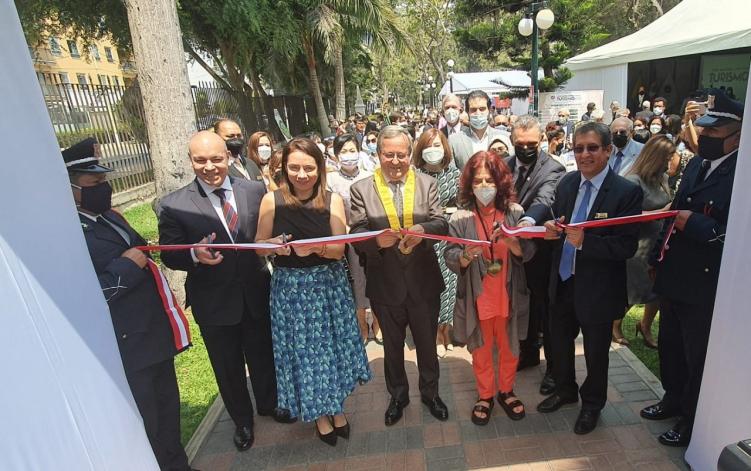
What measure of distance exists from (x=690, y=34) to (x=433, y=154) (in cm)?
1067

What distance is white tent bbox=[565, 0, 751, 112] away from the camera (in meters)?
9.83

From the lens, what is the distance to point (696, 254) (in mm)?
2641

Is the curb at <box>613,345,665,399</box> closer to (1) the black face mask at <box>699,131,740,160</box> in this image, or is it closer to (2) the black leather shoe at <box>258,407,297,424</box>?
(1) the black face mask at <box>699,131,740,160</box>

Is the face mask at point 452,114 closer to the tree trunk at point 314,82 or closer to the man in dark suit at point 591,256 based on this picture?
the man in dark suit at point 591,256

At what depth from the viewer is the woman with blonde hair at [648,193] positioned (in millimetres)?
3549

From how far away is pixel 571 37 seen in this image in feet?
54.7

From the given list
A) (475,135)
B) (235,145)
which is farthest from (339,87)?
(475,135)

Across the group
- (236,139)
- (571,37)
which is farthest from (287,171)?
(571,37)

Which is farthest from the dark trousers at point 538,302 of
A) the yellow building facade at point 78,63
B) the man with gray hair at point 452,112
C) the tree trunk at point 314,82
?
the yellow building facade at point 78,63

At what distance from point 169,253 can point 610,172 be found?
283cm

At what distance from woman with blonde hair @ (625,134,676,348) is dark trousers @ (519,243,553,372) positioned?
0.63 metres

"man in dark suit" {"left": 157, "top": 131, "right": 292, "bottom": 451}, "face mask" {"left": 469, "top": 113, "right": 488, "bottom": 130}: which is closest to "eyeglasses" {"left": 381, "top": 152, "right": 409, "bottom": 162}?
"man in dark suit" {"left": 157, "top": 131, "right": 292, "bottom": 451}

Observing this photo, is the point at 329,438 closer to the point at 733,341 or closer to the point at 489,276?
the point at 489,276

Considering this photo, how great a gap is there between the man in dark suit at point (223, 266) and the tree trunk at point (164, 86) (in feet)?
8.72
